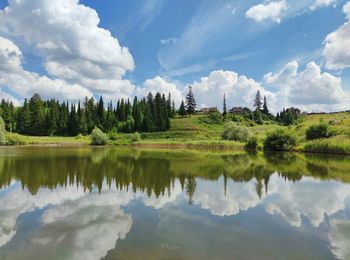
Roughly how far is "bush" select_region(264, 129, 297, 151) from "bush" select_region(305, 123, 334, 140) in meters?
5.47

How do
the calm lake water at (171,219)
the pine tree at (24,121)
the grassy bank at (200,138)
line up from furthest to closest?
the pine tree at (24,121)
the grassy bank at (200,138)
the calm lake water at (171,219)

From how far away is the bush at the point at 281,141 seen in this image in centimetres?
6156

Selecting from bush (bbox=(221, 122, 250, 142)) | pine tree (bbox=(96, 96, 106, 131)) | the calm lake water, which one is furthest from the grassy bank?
the calm lake water

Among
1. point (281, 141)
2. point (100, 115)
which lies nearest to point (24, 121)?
point (100, 115)

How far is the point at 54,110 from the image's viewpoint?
391 feet

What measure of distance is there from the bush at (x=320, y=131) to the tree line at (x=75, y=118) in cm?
6657

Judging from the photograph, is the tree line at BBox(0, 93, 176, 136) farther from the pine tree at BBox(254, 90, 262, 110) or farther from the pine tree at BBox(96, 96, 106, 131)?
the pine tree at BBox(254, 90, 262, 110)

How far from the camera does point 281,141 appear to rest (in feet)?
205

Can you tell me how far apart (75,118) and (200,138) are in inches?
2025

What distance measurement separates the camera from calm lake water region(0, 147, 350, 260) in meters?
8.66

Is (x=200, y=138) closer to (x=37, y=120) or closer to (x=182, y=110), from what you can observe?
(x=182, y=110)

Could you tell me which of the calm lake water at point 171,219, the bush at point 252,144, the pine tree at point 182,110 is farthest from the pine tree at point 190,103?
the calm lake water at point 171,219

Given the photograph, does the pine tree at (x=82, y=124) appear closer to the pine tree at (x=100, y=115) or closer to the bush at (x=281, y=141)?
the pine tree at (x=100, y=115)

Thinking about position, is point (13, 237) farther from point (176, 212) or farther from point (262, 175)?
point (262, 175)
